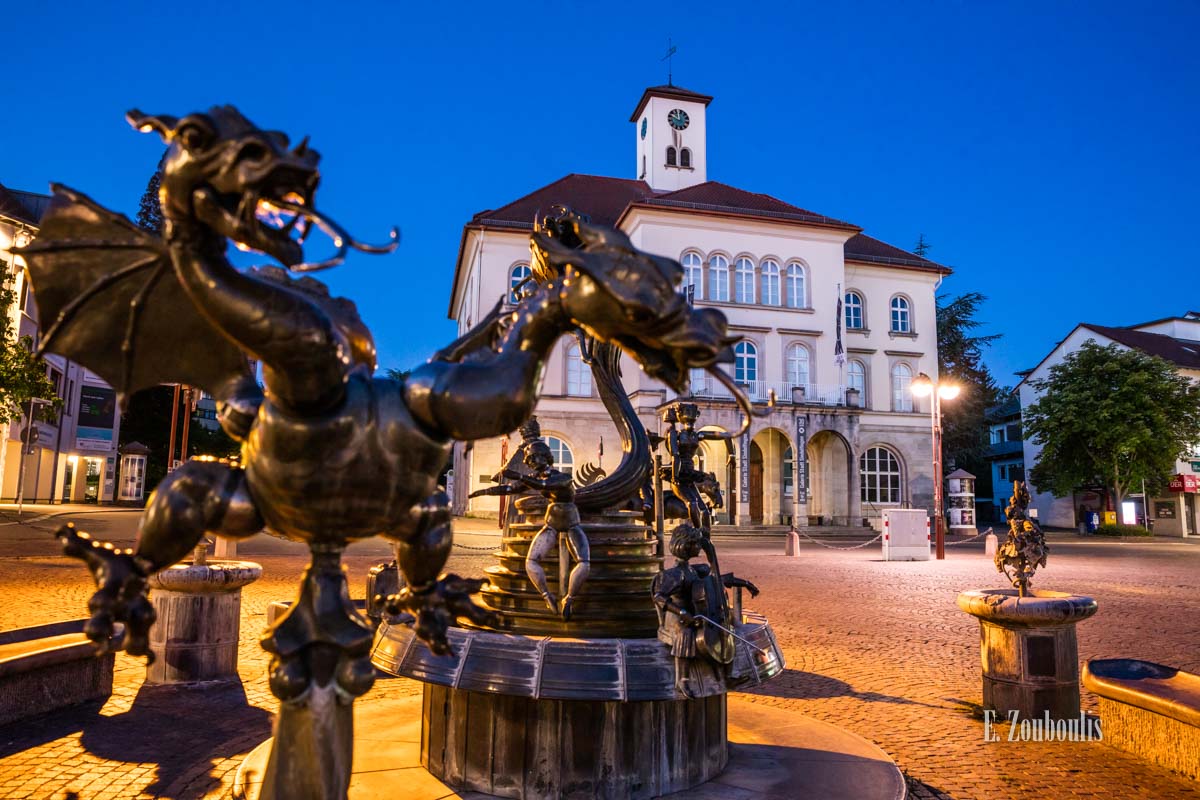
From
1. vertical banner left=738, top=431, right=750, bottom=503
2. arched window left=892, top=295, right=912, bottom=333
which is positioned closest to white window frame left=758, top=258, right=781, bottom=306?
vertical banner left=738, top=431, right=750, bottom=503

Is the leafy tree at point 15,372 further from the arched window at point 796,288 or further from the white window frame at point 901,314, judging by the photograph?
the white window frame at point 901,314

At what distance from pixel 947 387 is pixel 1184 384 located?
25050 millimetres

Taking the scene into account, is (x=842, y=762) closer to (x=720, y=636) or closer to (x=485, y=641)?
(x=720, y=636)

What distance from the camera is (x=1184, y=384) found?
38281 mm

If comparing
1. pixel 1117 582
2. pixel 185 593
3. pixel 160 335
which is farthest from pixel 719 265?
pixel 160 335

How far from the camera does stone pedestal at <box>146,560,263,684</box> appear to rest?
6281 millimetres

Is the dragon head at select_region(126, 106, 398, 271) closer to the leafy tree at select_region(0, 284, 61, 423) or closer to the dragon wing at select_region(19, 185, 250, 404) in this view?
the dragon wing at select_region(19, 185, 250, 404)

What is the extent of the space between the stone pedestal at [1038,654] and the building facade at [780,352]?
23932 mm

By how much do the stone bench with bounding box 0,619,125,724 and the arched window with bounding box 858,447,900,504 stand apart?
3457cm

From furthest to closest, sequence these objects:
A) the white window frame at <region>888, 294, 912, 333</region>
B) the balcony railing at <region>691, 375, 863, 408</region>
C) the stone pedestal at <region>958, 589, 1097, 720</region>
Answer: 1. the white window frame at <region>888, 294, 912, 333</region>
2. the balcony railing at <region>691, 375, 863, 408</region>
3. the stone pedestal at <region>958, 589, 1097, 720</region>

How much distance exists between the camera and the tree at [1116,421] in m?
37.3

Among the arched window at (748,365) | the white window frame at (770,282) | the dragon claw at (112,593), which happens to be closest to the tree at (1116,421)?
the white window frame at (770,282)

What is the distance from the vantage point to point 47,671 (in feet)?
17.4

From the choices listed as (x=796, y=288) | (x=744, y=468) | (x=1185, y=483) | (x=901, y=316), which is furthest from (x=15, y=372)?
(x=1185, y=483)
